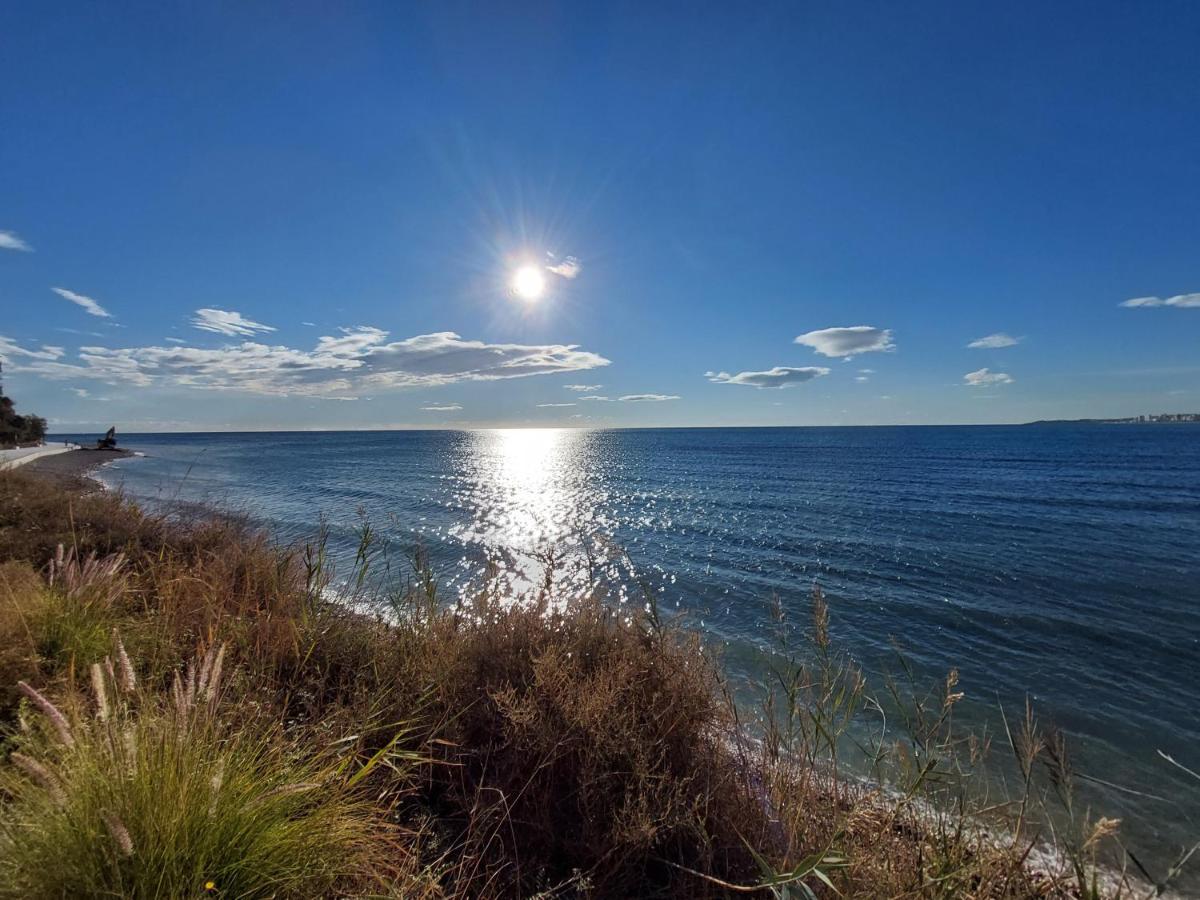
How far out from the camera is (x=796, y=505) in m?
30.3

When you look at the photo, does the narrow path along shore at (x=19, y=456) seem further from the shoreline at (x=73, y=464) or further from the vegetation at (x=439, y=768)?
the vegetation at (x=439, y=768)

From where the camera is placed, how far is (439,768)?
12.0 ft

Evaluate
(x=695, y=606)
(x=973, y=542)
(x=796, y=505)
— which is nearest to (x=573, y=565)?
(x=695, y=606)

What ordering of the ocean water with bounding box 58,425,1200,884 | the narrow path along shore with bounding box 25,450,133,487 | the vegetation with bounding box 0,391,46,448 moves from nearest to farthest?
the ocean water with bounding box 58,425,1200,884 < the narrow path along shore with bounding box 25,450,133,487 < the vegetation with bounding box 0,391,46,448

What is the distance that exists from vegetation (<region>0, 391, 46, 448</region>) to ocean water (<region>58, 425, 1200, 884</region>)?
1852 centimetres

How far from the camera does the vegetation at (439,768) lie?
206cm

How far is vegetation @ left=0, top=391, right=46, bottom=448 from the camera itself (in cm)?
4834

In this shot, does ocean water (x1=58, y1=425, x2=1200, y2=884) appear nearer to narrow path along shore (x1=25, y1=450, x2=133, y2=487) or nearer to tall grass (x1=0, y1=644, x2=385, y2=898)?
tall grass (x1=0, y1=644, x2=385, y2=898)

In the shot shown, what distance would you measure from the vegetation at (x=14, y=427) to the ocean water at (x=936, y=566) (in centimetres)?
1852

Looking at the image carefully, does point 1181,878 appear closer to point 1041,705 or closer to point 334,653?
point 1041,705

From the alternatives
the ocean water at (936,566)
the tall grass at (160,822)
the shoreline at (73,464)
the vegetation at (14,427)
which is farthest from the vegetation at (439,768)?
the vegetation at (14,427)

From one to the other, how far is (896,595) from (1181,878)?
9198 millimetres

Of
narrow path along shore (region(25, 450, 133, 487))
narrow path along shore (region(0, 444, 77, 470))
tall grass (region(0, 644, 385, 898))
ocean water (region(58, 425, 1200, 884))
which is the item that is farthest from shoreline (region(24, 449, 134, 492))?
tall grass (region(0, 644, 385, 898))

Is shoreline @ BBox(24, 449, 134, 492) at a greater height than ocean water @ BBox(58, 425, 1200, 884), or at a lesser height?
greater
